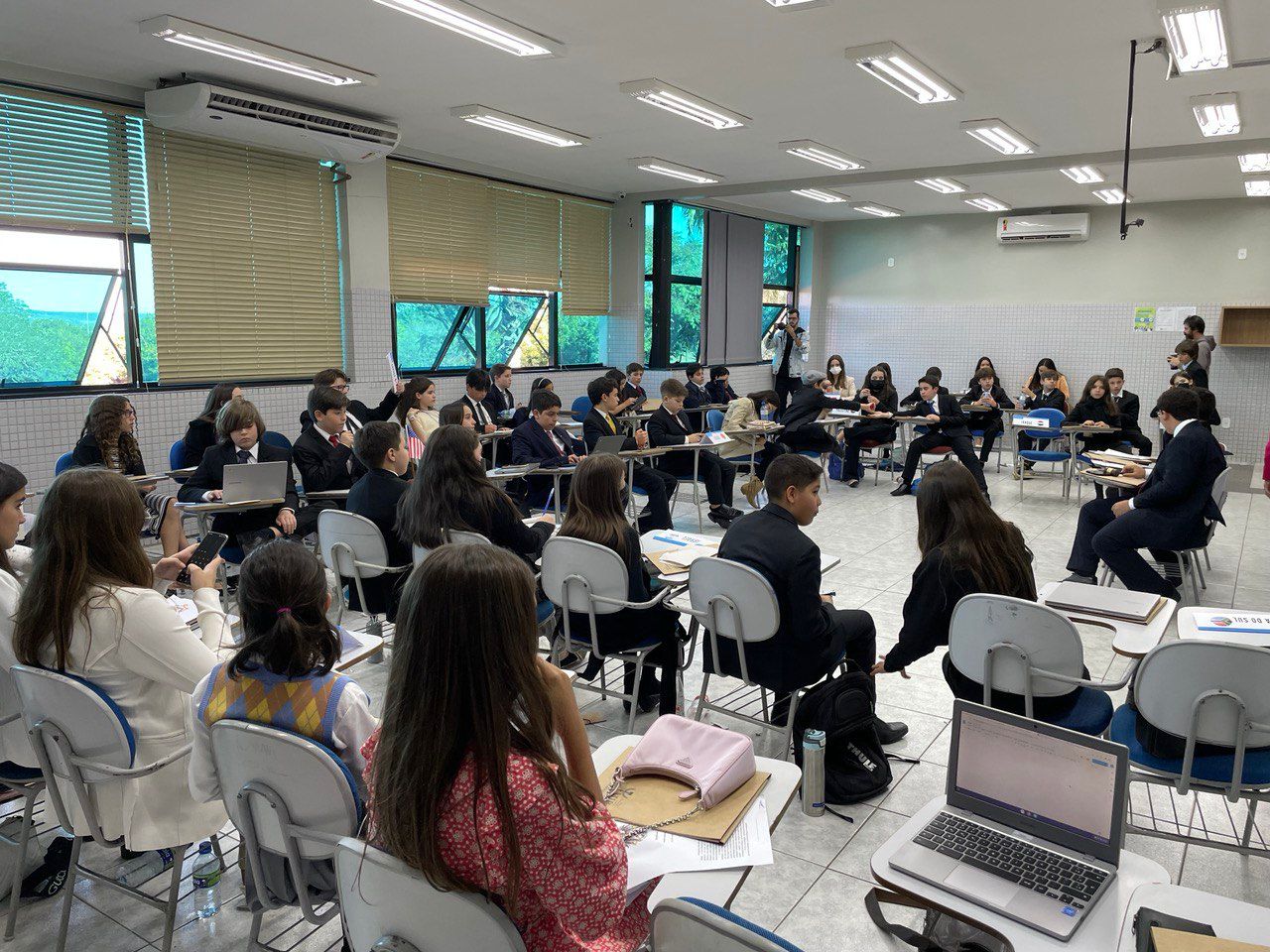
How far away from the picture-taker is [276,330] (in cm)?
751

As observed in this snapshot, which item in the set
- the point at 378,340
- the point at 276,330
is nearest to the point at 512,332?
the point at 378,340

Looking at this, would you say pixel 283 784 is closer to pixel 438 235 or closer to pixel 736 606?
pixel 736 606

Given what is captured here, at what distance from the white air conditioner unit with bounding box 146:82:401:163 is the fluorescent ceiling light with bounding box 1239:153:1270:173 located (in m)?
7.57

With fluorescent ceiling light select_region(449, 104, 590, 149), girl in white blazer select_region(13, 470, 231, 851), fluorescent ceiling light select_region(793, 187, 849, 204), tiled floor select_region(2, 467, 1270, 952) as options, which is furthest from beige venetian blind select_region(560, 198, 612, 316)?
girl in white blazer select_region(13, 470, 231, 851)

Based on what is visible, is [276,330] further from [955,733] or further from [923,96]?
[955,733]

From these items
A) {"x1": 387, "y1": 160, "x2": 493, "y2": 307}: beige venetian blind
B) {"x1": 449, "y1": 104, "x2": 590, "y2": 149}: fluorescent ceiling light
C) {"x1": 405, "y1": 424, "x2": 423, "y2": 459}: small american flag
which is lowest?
{"x1": 405, "y1": 424, "x2": 423, "y2": 459}: small american flag

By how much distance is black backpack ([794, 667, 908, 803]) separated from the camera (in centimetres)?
317

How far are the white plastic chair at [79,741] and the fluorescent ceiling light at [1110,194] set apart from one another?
11.4 metres

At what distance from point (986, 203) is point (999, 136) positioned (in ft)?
15.3

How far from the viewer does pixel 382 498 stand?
13.9 feet

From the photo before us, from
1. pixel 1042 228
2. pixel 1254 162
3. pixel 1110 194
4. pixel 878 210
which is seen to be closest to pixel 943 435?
pixel 1254 162

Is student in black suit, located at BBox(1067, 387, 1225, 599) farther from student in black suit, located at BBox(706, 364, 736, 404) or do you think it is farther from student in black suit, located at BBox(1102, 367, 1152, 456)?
student in black suit, located at BBox(706, 364, 736, 404)

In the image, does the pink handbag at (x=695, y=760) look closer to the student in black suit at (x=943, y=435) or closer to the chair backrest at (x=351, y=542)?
the chair backrest at (x=351, y=542)

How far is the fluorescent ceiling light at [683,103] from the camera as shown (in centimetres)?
600
